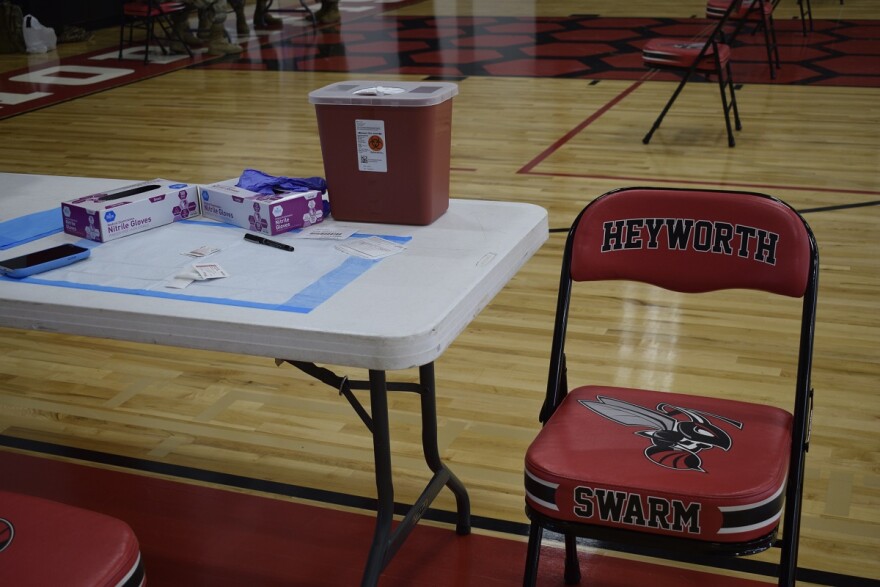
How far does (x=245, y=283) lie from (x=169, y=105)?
254 inches

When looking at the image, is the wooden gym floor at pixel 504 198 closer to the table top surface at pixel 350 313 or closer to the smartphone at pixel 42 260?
the smartphone at pixel 42 260

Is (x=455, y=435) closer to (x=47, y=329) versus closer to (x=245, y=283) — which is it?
(x=245, y=283)

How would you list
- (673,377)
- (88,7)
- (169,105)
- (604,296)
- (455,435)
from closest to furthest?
(455,435) < (673,377) < (604,296) < (169,105) < (88,7)

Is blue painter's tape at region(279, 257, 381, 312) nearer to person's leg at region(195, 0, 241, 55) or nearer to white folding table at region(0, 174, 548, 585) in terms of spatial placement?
white folding table at region(0, 174, 548, 585)

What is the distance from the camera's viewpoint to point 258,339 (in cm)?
165

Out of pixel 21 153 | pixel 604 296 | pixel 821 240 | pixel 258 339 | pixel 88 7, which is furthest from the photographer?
pixel 88 7

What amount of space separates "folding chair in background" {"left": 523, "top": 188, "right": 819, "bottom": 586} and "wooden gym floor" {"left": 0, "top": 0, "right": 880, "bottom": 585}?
61 centimetres

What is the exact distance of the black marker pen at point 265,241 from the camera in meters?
2.03

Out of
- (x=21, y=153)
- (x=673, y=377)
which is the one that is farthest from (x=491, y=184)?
(x=21, y=153)

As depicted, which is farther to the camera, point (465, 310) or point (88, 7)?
point (88, 7)

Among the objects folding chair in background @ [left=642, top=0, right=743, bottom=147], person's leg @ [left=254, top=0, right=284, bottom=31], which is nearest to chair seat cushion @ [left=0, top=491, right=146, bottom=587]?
folding chair in background @ [left=642, top=0, right=743, bottom=147]

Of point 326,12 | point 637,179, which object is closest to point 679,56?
point 637,179

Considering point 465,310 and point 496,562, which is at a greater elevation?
point 465,310

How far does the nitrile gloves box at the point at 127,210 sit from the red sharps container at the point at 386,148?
336 mm
